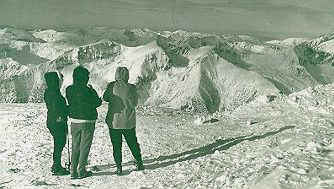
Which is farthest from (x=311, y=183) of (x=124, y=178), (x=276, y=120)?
(x=276, y=120)

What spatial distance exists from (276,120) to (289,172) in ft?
27.5

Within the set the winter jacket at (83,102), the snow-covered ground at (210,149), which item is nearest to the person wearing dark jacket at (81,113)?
the winter jacket at (83,102)

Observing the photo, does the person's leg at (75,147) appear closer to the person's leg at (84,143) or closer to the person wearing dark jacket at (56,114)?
the person's leg at (84,143)

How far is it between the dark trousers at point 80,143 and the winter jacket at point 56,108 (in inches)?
25.9

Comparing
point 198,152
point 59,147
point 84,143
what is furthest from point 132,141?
point 198,152

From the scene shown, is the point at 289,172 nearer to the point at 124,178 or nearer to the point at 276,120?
the point at 124,178

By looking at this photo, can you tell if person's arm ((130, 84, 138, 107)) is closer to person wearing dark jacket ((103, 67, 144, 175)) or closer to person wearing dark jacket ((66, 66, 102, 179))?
person wearing dark jacket ((103, 67, 144, 175))

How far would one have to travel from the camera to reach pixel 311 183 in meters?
7.61

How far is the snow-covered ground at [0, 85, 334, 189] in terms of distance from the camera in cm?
894

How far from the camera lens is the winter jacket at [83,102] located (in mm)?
11008

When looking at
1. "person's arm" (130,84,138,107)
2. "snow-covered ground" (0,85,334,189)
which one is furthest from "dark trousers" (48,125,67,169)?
"person's arm" (130,84,138,107)

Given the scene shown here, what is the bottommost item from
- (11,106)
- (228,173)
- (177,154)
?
(11,106)

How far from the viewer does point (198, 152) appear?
43.4 feet

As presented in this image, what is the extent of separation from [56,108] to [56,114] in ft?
0.46
